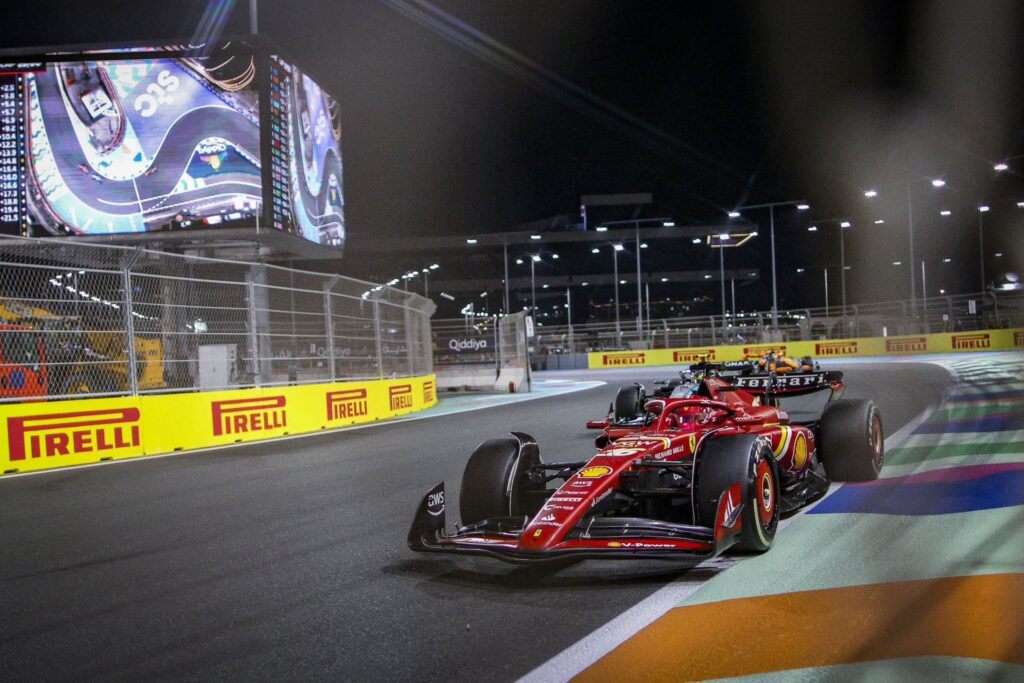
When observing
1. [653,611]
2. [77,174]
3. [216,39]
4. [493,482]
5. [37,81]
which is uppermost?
[216,39]

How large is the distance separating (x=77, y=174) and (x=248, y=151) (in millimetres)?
4336

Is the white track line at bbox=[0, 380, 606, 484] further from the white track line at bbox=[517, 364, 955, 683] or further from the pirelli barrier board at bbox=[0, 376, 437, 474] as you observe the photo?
the white track line at bbox=[517, 364, 955, 683]

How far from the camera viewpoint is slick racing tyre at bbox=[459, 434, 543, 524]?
5.39 m

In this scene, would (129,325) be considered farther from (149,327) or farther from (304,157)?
(304,157)

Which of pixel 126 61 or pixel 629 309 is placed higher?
pixel 126 61

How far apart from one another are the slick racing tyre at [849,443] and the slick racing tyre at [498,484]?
9.20 feet

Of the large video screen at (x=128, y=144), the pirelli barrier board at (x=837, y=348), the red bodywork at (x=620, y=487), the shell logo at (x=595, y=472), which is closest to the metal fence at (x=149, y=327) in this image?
the red bodywork at (x=620, y=487)

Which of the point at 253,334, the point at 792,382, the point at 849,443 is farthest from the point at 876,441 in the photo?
the point at 253,334

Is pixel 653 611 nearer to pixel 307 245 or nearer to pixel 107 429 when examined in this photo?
pixel 107 429

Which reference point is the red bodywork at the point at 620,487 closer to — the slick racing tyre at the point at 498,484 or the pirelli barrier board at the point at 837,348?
the slick racing tyre at the point at 498,484

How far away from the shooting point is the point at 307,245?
86.3 feet

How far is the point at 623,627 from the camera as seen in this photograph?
12.3 ft

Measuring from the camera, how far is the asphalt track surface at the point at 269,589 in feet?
11.6

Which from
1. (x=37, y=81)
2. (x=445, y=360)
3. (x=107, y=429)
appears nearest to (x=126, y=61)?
(x=37, y=81)
